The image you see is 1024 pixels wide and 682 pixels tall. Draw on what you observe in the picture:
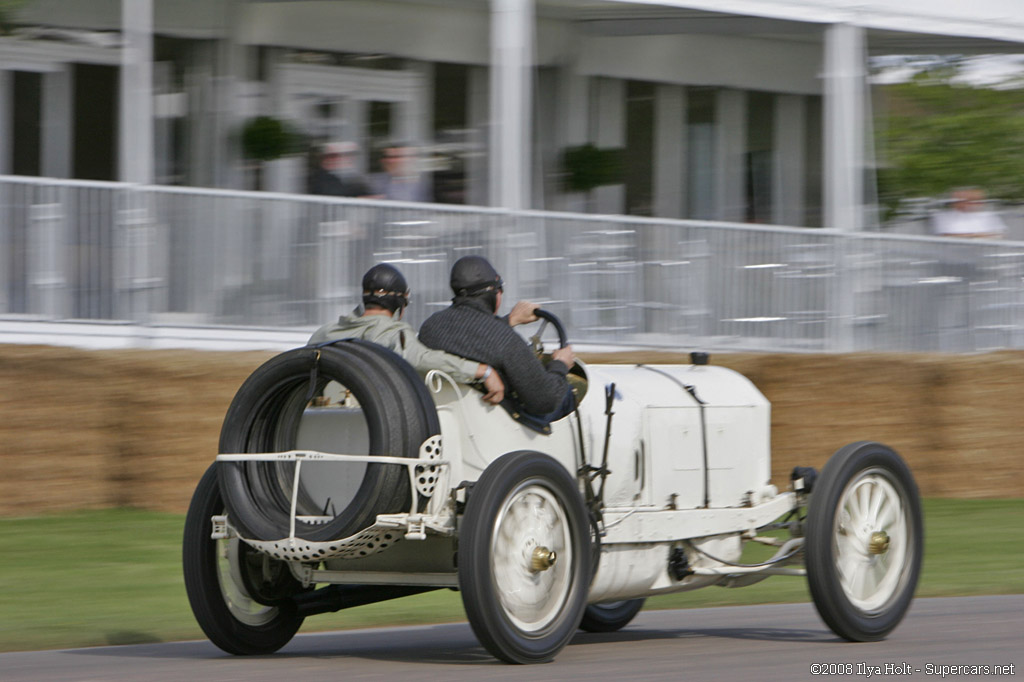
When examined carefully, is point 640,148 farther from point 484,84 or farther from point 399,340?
point 399,340

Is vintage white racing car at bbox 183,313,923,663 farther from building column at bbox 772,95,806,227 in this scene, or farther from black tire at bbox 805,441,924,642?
building column at bbox 772,95,806,227

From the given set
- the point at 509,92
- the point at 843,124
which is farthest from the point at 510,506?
the point at 843,124

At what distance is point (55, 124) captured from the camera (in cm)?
1616

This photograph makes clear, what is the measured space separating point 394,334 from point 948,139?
17.4 metres

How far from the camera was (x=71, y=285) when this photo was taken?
1323 centimetres

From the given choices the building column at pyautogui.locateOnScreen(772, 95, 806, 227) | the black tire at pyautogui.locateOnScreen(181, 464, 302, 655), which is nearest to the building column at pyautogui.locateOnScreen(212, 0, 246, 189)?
the building column at pyautogui.locateOnScreen(772, 95, 806, 227)

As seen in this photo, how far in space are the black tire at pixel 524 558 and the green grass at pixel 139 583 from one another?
2347 mm

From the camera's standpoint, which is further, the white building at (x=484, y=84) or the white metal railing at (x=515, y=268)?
the white building at (x=484, y=84)

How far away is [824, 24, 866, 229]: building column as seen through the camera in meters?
16.3

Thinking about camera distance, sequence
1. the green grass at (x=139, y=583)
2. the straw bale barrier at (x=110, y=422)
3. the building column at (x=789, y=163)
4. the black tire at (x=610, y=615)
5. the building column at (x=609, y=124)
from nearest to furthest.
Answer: the black tire at (x=610, y=615) → the green grass at (x=139, y=583) → the straw bale barrier at (x=110, y=422) → the building column at (x=609, y=124) → the building column at (x=789, y=163)

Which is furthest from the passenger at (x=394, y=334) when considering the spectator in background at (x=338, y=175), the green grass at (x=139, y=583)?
the spectator in background at (x=338, y=175)

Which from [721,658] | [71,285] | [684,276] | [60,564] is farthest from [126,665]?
[684,276]

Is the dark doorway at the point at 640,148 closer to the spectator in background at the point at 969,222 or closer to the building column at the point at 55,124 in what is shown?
the spectator in background at the point at 969,222

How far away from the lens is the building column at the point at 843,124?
53.4 ft
